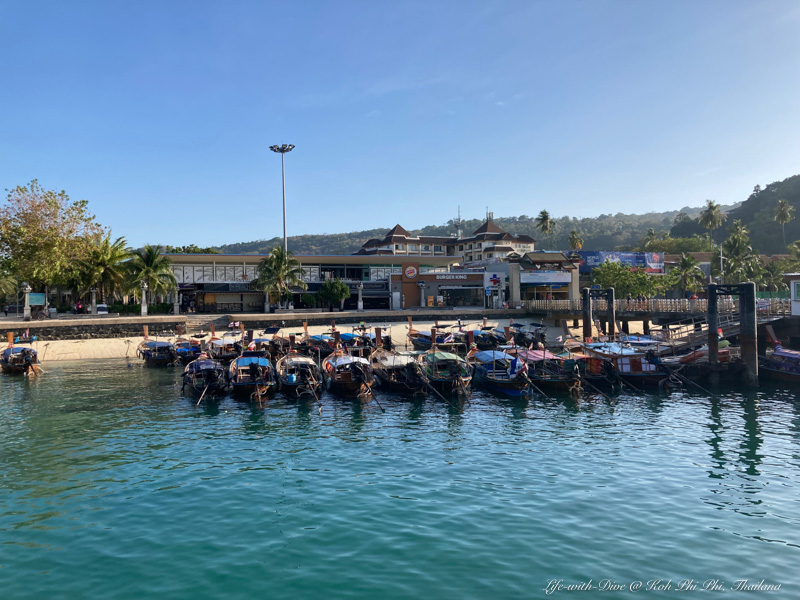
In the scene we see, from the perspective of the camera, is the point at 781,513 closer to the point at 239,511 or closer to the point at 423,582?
the point at 423,582

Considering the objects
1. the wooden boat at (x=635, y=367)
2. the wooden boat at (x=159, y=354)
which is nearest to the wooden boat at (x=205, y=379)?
the wooden boat at (x=159, y=354)

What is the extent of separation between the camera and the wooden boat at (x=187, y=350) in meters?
51.1

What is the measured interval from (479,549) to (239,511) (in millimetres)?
7631

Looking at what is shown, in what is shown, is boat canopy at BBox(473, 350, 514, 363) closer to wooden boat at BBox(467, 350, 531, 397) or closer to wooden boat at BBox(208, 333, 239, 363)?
wooden boat at BBox(467, 350, 531, 397)

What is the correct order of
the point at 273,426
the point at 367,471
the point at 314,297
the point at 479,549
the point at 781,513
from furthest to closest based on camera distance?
the point at 314,297
the point at 273,426
the point at 367,471
the point at 781,513
the point at 479,549

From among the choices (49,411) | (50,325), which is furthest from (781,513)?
(50,325)

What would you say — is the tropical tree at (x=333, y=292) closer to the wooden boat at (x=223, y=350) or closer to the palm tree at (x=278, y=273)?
the palm tree at (x=278, y=273)

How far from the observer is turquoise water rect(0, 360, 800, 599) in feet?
44.3

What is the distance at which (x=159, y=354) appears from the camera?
5150 cm

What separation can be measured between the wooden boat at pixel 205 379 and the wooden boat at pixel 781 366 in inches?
1532

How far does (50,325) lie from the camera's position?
59.0 m

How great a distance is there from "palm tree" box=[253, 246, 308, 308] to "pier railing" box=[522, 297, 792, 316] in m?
33.0

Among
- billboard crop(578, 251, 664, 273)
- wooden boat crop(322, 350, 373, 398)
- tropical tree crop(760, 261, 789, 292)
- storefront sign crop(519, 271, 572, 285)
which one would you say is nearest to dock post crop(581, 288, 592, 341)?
storefront sign crop(519, 271, 572, 285)

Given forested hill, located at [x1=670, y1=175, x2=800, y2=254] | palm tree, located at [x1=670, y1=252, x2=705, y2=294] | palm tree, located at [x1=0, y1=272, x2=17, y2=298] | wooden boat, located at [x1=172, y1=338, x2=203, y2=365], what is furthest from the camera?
forested hill, located at [x1=670, y1=175, x2=800, y2=254]
